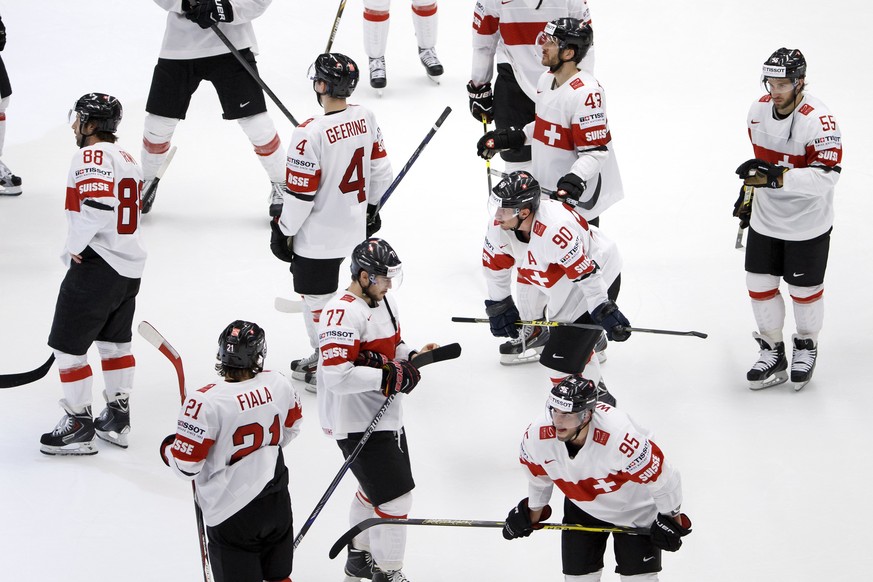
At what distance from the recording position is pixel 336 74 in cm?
456

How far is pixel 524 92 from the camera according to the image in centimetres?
565

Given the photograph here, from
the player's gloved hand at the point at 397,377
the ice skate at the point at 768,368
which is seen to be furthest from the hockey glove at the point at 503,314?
the ice skate at the point at 768,368

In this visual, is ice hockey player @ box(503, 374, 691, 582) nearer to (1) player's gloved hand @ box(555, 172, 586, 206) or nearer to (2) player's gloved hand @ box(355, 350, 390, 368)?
(2) player's gloved hand @ box(355, 350, 390, 368)

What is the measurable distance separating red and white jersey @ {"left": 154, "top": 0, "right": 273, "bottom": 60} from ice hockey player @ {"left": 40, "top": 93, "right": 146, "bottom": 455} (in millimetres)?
1448

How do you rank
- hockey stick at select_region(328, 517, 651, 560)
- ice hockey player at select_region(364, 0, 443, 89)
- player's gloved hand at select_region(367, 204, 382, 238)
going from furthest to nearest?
ice hockey player at select_region(364, 0, 443, 89) < player's gloved hand at select_region(367, 204, 382, 238) < hockey stick at select_region(328, 517, 651, 560)

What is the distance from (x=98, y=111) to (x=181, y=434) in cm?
153

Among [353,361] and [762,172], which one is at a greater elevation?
[762,172]

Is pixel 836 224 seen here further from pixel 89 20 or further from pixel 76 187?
pixel 89 20

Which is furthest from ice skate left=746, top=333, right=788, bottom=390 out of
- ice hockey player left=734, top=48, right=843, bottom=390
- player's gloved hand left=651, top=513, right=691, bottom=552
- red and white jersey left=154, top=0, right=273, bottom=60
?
red and white jersey left=154, top=0, right=273, bottom=60

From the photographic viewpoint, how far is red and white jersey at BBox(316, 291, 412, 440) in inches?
145

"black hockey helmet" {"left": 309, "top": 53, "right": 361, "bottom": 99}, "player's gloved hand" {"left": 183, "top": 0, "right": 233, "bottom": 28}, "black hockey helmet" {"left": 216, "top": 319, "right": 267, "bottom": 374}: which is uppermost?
"player's gloved hand" {"left": 183, "top": 0, "right": 233, "bottom": 28}

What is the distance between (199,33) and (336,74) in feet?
4.81

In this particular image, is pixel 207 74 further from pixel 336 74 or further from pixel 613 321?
pixel 613 321

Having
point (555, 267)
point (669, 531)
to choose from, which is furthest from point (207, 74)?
point (669, 531)
